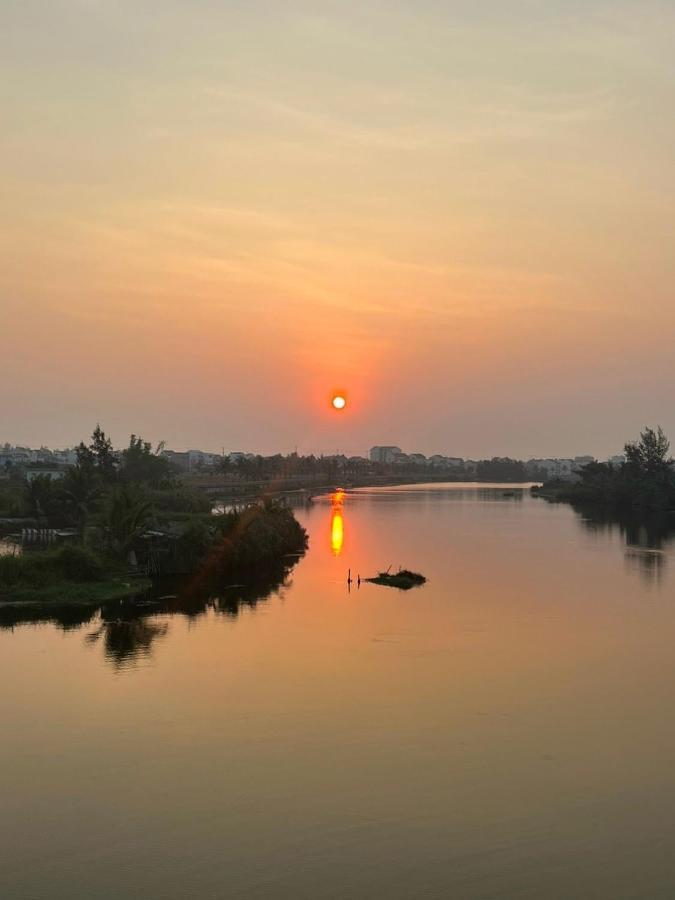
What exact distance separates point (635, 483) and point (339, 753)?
315 ft

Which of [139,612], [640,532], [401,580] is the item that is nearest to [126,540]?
[139,612]

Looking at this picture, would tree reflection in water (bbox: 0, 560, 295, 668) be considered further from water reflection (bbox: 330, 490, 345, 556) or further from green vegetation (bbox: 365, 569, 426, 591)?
water reflection (bbox: 330, 490, 345, 556)

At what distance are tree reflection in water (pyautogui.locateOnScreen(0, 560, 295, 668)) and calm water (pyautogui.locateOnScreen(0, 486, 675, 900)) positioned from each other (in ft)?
0.63

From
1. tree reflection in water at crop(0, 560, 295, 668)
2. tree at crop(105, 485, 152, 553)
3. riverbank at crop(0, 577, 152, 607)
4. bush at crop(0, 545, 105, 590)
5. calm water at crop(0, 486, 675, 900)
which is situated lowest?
calm water at crop(0, 486, 675, 900)

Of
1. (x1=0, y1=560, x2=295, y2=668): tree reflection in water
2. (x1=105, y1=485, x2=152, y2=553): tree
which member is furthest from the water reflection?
(x1=0, y1=560, x2=295, y2=668): tree reflection in water

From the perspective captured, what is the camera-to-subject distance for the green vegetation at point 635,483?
3986 inches

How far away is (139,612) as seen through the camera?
33.6 m

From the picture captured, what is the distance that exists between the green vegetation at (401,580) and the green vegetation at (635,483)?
6109 centimetres

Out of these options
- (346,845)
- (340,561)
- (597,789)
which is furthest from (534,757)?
(340,561)

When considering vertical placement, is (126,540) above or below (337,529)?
above

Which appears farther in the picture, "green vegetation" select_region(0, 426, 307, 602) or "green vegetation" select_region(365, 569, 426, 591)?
"green vegetation" select_region(365, 569, 426, 591)

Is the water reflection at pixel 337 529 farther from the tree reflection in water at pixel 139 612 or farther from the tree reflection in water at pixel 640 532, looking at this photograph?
the tree reflection in water at pixel 139 612

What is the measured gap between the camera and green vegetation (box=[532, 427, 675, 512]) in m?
101

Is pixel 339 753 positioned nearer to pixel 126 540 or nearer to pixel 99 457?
pixel 126 540
